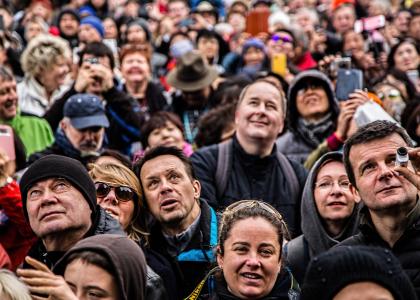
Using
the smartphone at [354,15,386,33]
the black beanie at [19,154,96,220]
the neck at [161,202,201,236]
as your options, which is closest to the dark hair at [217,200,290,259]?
the neck at [161,202,201,236]

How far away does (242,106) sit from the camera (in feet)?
Answer: 21.3

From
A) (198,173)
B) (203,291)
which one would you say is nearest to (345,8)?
(198,173)

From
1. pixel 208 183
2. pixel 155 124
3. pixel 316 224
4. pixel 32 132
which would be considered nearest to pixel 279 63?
pixel 155 124

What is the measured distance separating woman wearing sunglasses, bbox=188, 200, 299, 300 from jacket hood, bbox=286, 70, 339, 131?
2.77m

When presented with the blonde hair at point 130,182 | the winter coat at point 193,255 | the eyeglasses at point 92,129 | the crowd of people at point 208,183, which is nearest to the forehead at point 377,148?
the crowd of people at point 208,183

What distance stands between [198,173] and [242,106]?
684mm

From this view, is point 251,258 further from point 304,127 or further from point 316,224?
point 304,127

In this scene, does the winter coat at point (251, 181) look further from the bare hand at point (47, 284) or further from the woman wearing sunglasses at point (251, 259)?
the bare hand at point (47, 284)

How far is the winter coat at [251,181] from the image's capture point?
19.9ft

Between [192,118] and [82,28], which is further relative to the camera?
[82,28]

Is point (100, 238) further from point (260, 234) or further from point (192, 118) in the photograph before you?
point (192, 118)

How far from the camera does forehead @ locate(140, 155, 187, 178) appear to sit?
219 inches

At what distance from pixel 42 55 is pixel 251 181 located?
3.50 m

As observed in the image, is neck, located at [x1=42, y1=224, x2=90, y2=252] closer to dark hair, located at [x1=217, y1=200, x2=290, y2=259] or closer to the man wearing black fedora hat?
dark hair, located at [x1=217, y1=200, x2=290, y2=259]
